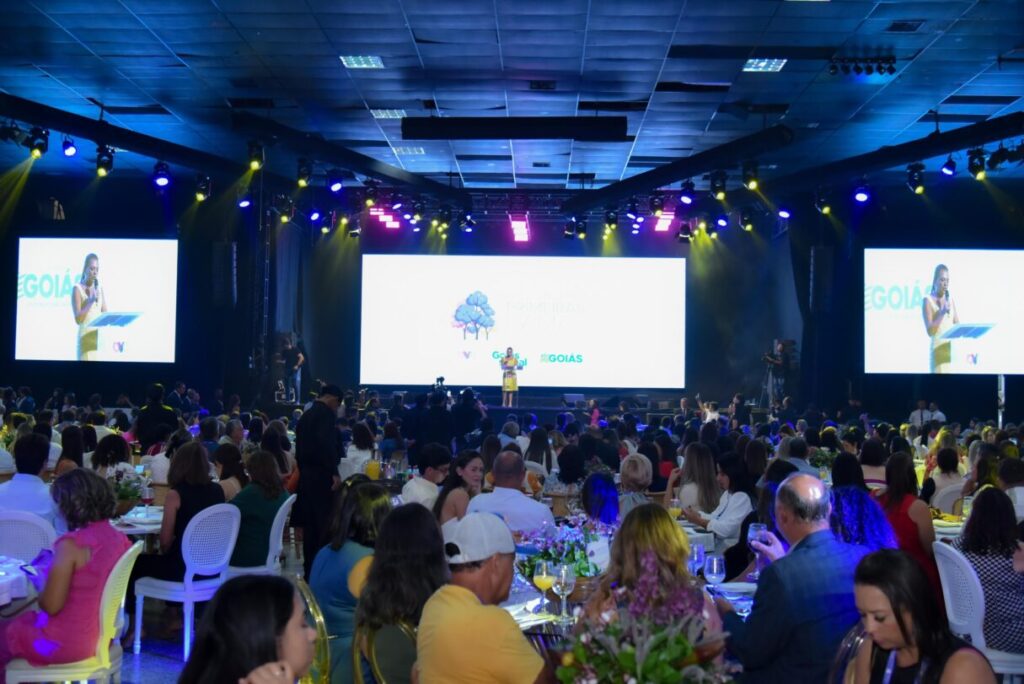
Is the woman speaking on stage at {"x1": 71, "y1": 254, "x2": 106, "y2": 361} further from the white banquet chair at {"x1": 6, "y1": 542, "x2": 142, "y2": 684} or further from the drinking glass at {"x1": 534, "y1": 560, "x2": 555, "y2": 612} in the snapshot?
the drinking glass at {"x1": 534, "y1": 560, "x2": 555, "y2": 612}

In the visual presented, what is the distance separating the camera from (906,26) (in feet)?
33.9

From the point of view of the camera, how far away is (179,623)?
7.32m

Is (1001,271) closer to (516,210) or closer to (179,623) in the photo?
(516,210)

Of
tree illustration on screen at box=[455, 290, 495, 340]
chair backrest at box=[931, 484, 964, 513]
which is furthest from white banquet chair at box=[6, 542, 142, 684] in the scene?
tree illustration on screen at box=[455, 290, 495, 340]

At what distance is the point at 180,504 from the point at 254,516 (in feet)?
1.55

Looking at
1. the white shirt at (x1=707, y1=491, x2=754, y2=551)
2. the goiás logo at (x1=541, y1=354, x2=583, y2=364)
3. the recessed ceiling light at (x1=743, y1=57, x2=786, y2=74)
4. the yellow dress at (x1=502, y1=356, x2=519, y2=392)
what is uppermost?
the recessed ceiling light at (x1=743, y1=57, x2=786, y2=74)

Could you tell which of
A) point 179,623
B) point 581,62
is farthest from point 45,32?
point 179,623

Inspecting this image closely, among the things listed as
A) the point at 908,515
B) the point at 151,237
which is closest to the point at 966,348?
the point at 908,515

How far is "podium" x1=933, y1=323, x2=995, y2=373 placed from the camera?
18.8 meters

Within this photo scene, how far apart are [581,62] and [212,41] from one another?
3770 mm

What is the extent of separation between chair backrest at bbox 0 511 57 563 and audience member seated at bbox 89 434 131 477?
95.2 inches

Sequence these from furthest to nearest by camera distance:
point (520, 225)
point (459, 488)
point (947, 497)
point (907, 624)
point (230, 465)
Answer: point (520, 225) < point (947, 497) < point (230, 465) < point (459, 488) < point (907, 624)

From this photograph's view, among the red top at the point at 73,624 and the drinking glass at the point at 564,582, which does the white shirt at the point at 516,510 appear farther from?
the red top at the point at 73,624

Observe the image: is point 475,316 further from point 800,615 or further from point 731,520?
point 800,615
